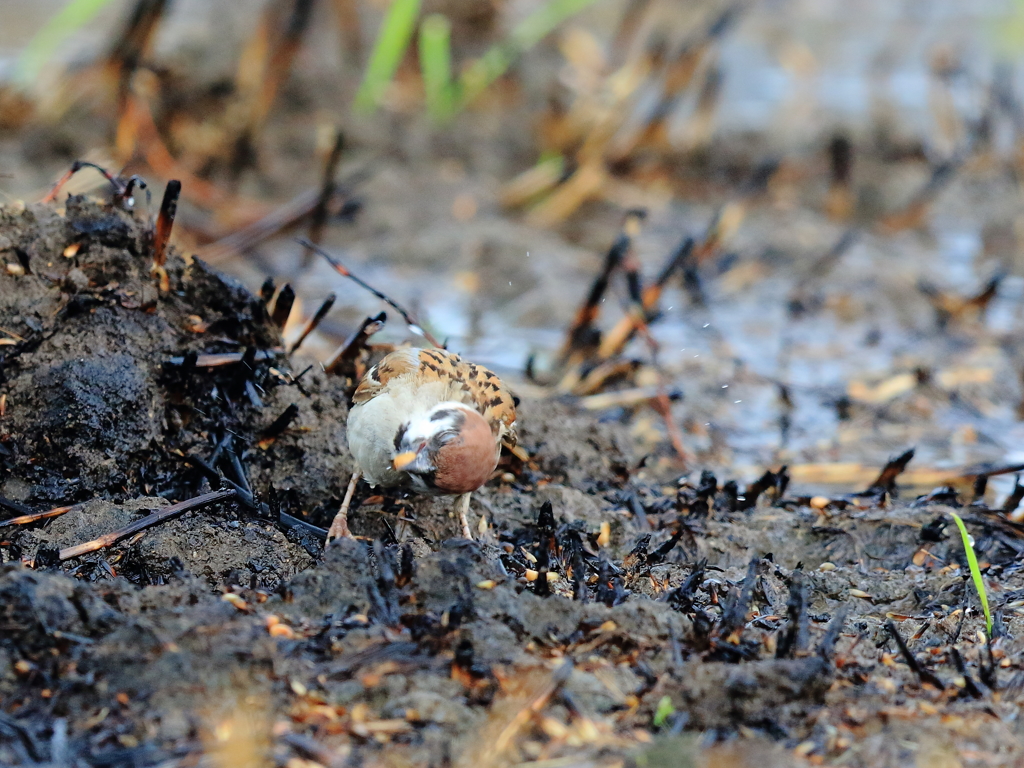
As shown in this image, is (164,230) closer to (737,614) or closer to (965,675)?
(737,614)

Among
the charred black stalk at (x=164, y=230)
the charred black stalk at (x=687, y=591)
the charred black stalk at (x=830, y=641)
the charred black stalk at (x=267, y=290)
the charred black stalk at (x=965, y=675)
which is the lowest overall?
the charred black stalk at (x=965, y=675)

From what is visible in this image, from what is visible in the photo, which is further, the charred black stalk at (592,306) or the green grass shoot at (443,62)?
the green grass shoot at (443,62)

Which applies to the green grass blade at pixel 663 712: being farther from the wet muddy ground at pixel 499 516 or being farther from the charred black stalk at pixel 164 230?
the charred black stalk at pixel 164 230

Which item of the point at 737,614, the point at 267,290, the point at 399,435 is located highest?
the point at 267,290

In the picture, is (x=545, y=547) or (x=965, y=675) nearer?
(x=965, y=675)

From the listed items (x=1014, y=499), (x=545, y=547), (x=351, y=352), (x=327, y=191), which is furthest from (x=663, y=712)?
(x=327, y=191)

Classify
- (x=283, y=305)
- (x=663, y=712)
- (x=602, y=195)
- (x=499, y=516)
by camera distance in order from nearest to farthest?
1. (x=663, y=712)
2. (x=499, y=516)
3. (x=283, y=305)
4. (x=602, y=195)

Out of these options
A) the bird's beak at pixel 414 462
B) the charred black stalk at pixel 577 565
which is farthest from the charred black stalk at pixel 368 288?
the charred black stalk at pixel 577 565

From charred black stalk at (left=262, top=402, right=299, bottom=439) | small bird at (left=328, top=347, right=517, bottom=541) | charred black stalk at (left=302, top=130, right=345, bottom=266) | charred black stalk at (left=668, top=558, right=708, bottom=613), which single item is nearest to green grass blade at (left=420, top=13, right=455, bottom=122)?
charred black stalk at (left=302, top=130, right=345, bottom=266)
